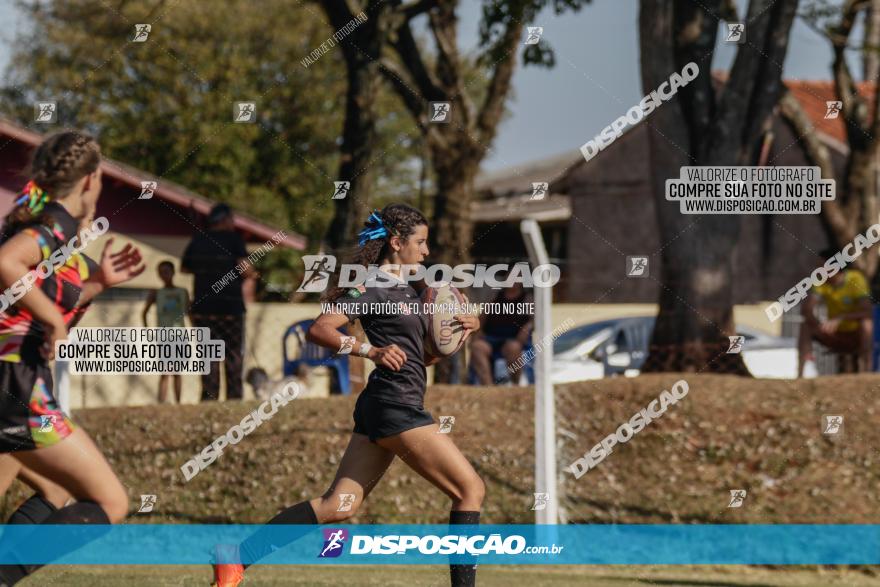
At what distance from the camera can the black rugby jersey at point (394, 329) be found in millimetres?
6180

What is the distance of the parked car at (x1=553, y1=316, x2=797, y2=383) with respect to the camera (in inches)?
620

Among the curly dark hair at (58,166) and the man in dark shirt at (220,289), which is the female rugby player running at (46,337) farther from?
the man in dark shirt at (220,289)

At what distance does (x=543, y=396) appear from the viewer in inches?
370

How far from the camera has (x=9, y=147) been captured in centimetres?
1984

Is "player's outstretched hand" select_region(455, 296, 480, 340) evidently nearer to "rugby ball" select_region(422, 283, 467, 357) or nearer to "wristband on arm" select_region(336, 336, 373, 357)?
"rugby ball" select_region(422, 283, 467, 357)

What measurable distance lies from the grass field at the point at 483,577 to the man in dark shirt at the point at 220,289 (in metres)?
2.59

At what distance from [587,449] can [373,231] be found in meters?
4.90

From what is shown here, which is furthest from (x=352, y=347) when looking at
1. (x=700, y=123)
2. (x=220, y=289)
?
(x=700, y=123)

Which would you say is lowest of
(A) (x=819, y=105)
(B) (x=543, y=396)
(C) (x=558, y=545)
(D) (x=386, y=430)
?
(C) (x=558, y=545)

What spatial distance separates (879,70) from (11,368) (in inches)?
719

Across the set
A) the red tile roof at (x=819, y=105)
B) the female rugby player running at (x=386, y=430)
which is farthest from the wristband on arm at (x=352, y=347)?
the red tile roof at (x=819, y=105)

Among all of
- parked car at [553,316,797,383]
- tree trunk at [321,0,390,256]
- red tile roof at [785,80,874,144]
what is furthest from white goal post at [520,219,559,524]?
red tile roof at [785,80,874,144]

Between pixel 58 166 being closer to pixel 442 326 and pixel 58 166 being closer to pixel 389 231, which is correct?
pixel 389 231

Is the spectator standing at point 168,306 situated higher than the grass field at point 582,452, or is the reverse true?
the spectator standing at point 168,306
